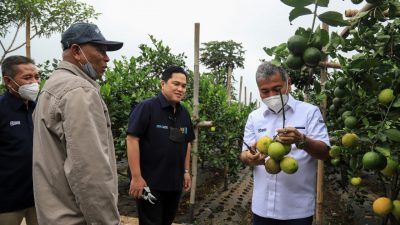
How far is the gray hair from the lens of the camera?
1.97 meters

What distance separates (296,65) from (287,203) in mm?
957

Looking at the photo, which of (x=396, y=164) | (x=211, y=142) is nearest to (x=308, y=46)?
(x=396, y=164)

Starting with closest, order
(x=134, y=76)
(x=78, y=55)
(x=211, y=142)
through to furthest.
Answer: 1. (x=78, y=55)
2. (x=134, y=76)
3. (x=211, y=142)

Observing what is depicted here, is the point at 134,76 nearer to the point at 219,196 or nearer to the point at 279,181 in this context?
the point at 219,196

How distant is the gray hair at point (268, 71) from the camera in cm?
→ 197

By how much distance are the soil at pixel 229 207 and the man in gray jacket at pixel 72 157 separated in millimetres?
3377

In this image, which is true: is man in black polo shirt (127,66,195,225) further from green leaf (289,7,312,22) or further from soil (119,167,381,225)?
soil (119,167,381,225)

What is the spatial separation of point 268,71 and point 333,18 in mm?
818

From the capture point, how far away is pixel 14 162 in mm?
2311

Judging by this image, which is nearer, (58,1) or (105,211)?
(105,211)

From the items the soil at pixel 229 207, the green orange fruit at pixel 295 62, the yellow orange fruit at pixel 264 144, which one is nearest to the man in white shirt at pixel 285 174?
the yellow orange fruit at pixel 264 144

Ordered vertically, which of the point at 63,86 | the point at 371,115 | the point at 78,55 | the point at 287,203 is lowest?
the point at 287,203

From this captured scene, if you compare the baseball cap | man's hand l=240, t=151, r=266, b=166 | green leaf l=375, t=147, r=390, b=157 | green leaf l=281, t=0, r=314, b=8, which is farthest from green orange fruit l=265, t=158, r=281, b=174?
the baseball cap

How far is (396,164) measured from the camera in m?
1.49
